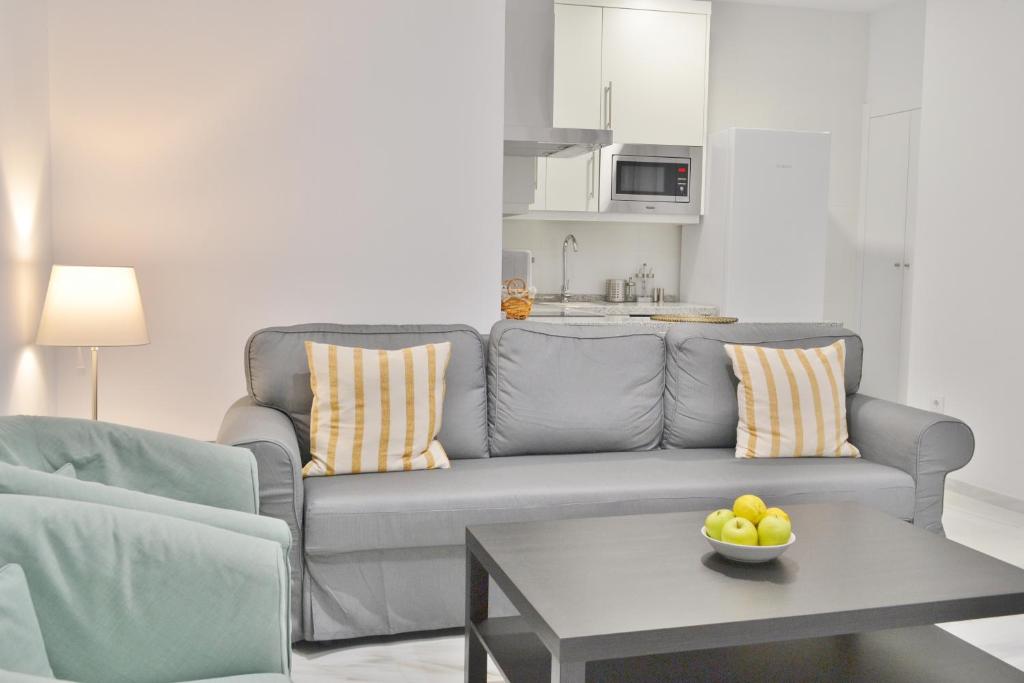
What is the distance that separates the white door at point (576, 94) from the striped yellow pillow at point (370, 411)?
2877 mm

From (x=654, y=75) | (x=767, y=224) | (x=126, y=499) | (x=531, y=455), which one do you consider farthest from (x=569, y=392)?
(x=654, y=75)

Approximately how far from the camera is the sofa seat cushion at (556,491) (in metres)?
2.72

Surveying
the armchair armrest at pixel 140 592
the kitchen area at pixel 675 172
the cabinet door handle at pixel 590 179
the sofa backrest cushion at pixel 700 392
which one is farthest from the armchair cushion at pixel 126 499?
the cabinet door handle at pixel 590 179

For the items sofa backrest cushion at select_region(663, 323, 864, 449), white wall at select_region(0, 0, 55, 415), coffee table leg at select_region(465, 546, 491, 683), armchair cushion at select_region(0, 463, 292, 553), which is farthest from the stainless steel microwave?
armchair cushion at select_region(0, 463, 292, 553)

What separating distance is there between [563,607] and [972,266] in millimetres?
3782

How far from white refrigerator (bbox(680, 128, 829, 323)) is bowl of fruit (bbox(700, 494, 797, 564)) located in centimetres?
370

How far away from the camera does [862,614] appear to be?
1.92 meters

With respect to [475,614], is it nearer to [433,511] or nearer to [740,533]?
[433,511]

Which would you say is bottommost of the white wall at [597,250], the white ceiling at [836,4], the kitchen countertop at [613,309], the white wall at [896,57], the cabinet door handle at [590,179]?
the kitchen countertop at [613,309]

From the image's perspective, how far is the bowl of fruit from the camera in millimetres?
2107

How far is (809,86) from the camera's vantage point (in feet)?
21.1

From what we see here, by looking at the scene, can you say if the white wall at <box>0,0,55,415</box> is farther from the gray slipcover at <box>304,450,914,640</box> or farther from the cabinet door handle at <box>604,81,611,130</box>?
the cabinet door handle at <box>604,81,611,130</box>

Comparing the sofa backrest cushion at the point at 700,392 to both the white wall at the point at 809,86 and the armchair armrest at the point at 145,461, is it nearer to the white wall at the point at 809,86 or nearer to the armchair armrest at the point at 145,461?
the armchair armrest at the point at 145,461

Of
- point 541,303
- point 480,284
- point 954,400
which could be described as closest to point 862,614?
point 480,284
